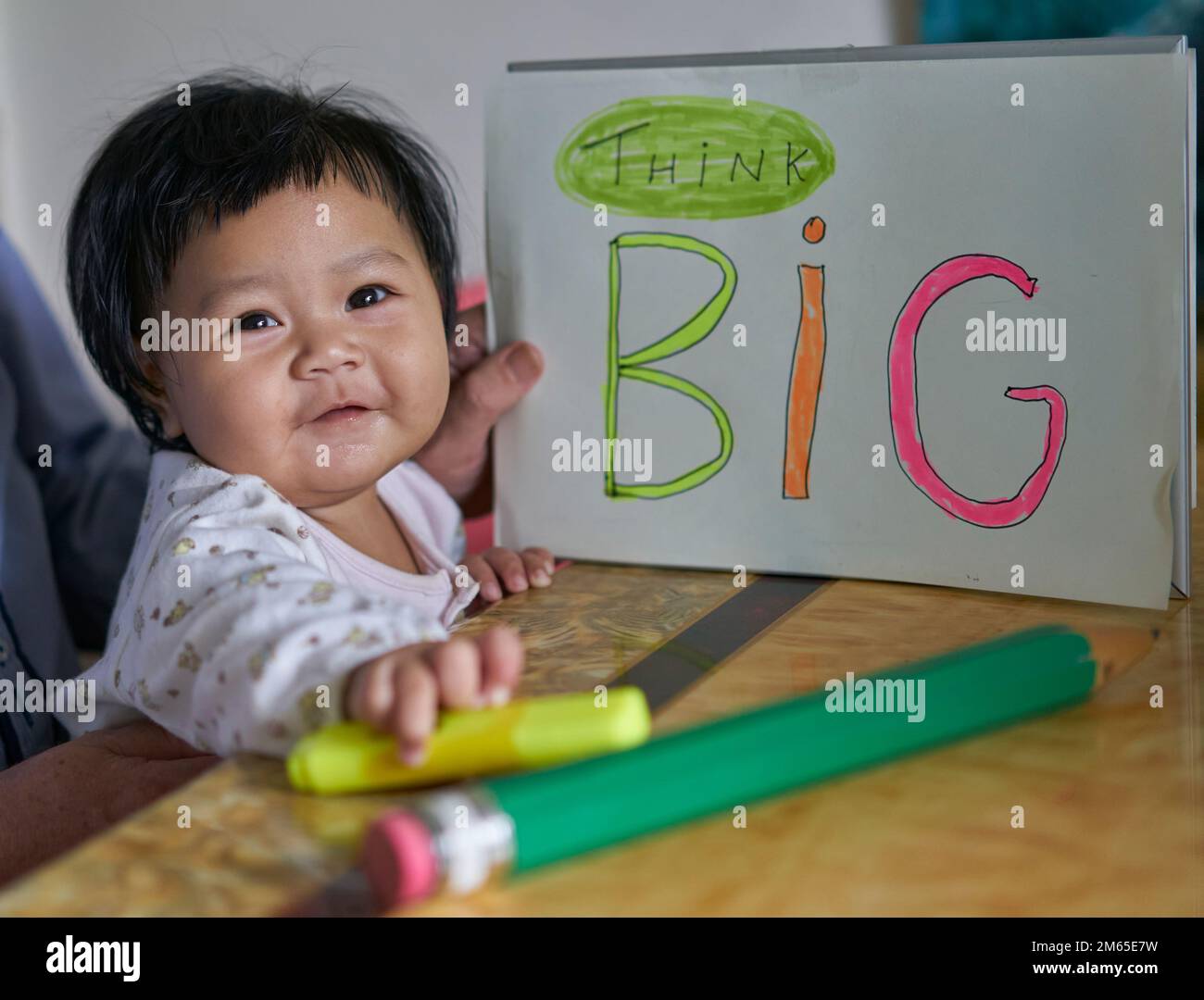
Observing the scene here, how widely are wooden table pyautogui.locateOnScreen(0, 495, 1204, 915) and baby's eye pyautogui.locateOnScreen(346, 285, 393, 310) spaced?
0.31 meters

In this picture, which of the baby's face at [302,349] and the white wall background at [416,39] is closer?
the baby's face at [302,349]

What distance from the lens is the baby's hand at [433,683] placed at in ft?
1.47

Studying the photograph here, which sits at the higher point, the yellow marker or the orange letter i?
the orange letter i

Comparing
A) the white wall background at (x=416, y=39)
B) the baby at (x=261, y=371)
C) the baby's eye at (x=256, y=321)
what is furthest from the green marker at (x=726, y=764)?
the white wall background at (x=416, y=39)

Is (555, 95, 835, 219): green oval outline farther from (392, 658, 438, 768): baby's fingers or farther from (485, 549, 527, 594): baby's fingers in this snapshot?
(392, 658, 438, 768): baby's fingers

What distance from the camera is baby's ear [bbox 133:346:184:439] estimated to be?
778mm

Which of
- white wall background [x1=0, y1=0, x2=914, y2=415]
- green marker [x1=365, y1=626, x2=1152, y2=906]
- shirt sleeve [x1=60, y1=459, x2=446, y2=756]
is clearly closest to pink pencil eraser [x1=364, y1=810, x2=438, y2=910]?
green marker [x1=365, y1=626, x2=1152, y2=906]

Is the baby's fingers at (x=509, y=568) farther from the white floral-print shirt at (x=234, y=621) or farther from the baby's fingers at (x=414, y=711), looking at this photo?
the baby's fingers at (x=414, y=711)

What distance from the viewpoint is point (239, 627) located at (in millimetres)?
523

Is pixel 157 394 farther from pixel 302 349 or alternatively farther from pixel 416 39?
pixel 416 39

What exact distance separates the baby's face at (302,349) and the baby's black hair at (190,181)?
0.02 meters

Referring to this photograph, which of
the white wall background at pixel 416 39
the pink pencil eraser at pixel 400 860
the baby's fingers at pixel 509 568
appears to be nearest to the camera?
the pink pencil eraser at pixel 400 860

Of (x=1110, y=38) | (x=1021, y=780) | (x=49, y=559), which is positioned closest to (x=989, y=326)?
(x=1110, y=38)
